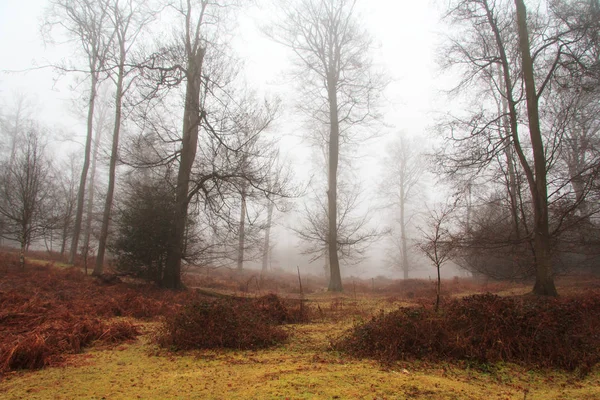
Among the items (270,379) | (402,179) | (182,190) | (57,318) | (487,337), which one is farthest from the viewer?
(402,179)

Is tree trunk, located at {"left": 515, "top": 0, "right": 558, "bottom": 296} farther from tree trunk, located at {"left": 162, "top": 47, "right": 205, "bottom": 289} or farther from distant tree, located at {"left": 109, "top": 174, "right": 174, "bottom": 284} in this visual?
distant tree, located at {"left": 109, "top": 174, "right": 174, "bottom": 284}

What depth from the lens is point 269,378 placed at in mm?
3176

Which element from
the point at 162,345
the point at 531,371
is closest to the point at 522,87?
the point at 531,371

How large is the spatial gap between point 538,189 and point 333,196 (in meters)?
8.19

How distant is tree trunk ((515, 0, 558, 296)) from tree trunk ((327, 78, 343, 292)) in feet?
24.1

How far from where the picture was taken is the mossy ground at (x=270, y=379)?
2.86 metres

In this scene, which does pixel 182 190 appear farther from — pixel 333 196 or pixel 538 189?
pixel 538 189

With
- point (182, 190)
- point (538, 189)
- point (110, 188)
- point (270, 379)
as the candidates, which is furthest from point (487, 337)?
point (110, 188)

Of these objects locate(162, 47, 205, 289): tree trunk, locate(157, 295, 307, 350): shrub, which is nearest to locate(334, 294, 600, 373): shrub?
locate(157, 295, 307, 350): shrub

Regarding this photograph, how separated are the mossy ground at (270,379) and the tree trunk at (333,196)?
10.2 meters

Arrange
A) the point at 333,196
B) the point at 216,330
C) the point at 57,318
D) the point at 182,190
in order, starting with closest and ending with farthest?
1. the point at 216,330
2. the point at 57,318
3. the point at 182,190
4. the point at 333,196

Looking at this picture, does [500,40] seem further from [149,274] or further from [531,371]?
[149,274]

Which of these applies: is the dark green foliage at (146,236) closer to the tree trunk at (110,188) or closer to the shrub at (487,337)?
the tree trunk at (110,188)

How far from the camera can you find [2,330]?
429cm
